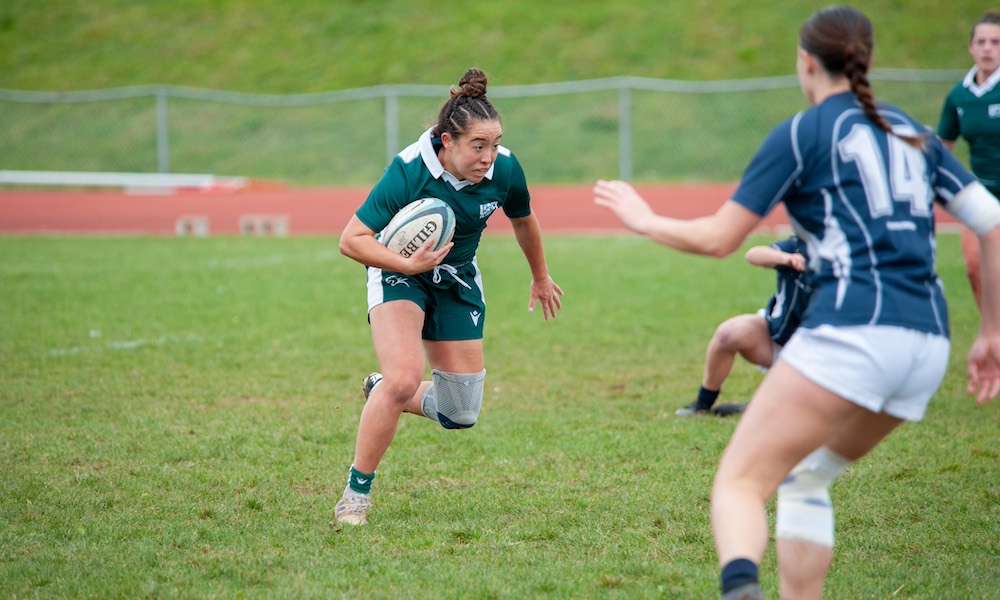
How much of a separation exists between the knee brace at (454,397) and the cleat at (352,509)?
0.62 metres

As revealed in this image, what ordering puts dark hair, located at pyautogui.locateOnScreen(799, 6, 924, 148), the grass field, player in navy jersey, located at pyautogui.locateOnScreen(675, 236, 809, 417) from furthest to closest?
player in navy jersey, located at pyautogui.locateOnScreen(675, 236, 809, 417), the grass field, dark hair, located at pyautogui.locateOnScreen(799, 6, 924, 148)

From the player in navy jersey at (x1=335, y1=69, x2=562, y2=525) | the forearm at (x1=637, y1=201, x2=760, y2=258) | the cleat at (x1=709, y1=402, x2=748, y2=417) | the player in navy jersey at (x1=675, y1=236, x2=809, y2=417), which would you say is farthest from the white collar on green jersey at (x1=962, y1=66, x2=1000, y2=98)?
the forearm at (x1=637, y1=201, x2=760, y2=258)

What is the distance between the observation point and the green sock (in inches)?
184

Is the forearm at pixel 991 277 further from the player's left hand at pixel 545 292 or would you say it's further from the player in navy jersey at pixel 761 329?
the player's left hand at pixel 545 292

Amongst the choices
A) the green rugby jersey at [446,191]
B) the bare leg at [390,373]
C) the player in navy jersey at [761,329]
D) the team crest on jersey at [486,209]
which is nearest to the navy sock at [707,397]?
the player in navy jersey at [761,329]

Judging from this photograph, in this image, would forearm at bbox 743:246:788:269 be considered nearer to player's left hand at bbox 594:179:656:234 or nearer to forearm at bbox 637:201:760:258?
player's left hand at bbox 594:179:656:234

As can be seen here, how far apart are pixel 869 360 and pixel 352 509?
2552mm

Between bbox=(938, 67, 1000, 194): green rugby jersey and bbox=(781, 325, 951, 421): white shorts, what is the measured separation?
16.4ft

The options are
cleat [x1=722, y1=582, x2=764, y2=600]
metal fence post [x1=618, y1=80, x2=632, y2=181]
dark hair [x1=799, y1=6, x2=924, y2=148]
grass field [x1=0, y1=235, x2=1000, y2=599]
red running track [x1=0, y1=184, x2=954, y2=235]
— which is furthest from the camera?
metal fence post [x1=618, y1=80, x2=632, y2=181]

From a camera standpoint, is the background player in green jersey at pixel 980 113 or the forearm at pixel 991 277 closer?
the forearm at pixel 991 277

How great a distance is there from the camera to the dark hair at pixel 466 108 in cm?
450

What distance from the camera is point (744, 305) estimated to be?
1040 centimetres

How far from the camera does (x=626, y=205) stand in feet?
10.6

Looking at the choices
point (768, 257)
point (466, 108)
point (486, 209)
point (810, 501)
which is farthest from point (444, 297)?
point (810, 501)
